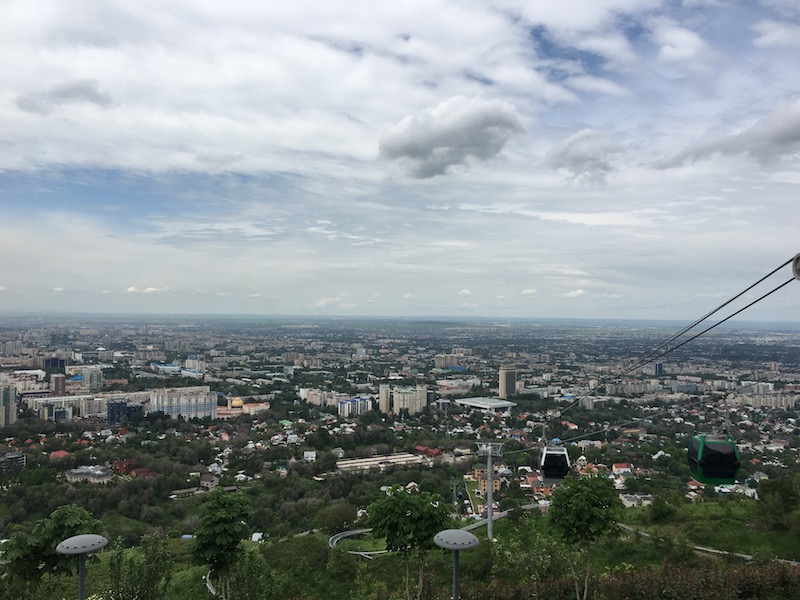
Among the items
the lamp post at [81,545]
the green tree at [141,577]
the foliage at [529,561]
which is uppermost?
the lamp post at [81,545]

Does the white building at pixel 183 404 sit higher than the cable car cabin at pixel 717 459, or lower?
lower

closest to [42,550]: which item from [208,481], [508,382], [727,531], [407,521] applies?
[407,521]

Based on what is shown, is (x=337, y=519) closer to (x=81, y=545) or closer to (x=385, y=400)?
(x=81, y=545)

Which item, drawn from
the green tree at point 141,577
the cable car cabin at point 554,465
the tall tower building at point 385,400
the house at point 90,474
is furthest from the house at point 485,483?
the tall tower building at point 385,400

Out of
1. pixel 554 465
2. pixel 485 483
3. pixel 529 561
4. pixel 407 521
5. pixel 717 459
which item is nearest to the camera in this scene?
pixel 407 521

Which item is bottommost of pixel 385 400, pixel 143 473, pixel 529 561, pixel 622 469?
pixel 385 400

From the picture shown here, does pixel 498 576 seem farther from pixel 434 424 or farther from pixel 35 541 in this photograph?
pixel 434 424

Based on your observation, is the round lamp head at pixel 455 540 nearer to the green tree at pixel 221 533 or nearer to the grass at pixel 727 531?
the green tree at pixel 221 533

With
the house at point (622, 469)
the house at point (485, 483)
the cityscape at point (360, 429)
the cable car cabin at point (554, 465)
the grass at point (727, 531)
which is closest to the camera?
the cable car cabin at point (554, 465)
